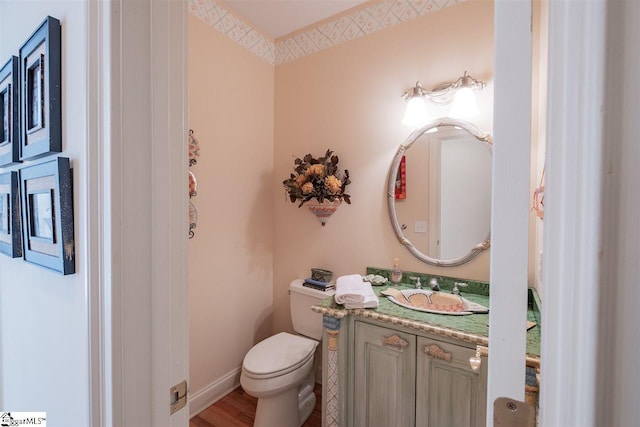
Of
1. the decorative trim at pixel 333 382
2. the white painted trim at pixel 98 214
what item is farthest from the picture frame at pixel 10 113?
the decorative trim at pixel 333 382

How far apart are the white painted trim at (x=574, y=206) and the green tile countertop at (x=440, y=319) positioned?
2.93 ft

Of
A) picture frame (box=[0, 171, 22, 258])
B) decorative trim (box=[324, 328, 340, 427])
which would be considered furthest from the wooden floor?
picture frame (box=[0, 171, 22, 258])

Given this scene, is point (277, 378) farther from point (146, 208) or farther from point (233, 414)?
point (146, 208)

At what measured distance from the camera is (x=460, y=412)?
1218 mm

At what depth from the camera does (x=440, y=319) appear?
52.1 inches

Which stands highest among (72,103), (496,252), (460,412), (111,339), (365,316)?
(72,103)

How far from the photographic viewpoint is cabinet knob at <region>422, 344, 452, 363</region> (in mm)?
1229

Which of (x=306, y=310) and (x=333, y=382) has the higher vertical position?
(x=306, y=310)

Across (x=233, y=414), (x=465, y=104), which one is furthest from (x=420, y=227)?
(x=233, y=414)

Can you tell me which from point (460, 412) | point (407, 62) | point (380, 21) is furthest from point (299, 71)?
point (460, 412)

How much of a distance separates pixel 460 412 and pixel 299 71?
7.54 feet

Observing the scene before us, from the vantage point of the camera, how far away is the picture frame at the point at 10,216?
98 cm

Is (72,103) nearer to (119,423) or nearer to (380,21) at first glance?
(119,423)

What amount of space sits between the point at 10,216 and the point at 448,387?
5.78 feet
